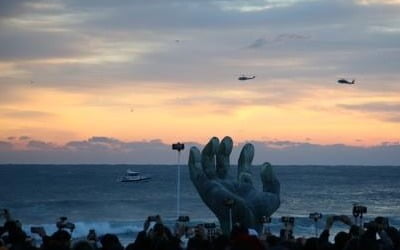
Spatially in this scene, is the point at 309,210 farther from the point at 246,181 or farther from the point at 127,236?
the point at 246,181

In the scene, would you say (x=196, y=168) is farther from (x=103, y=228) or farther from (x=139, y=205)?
(x=139, y=205)

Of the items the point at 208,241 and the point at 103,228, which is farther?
the point at 103,228

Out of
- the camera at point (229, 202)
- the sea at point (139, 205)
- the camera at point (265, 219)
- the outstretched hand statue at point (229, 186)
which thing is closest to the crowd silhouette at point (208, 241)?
the camera at point (265, 219)

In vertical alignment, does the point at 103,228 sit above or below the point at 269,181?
below

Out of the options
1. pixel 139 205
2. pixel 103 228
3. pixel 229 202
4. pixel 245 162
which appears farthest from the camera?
pixel 139 205

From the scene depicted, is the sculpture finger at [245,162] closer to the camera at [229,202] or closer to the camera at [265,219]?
the camera at [265,219]

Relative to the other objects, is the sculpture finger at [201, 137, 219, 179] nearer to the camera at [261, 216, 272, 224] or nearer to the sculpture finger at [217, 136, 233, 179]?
the sculpture finger at [217, 136, 233, 179]

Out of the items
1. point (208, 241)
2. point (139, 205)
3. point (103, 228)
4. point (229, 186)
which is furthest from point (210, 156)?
point (139, 205)

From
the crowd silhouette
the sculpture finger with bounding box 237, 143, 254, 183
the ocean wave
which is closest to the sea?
the ocean wave

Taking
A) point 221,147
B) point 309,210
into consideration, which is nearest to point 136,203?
point 309,210
